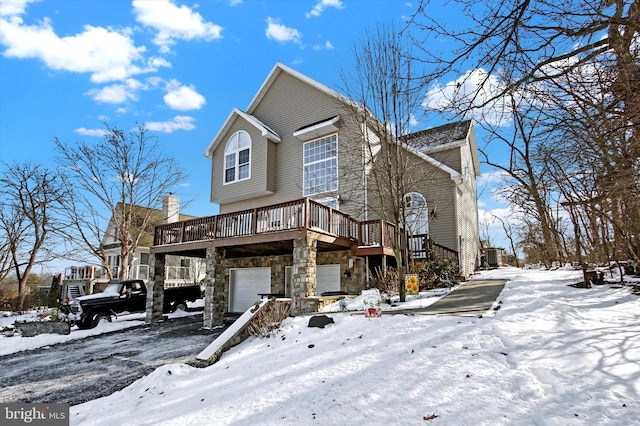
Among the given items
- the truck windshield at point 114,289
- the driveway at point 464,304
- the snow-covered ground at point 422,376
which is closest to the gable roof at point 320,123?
the driveway at point 464,304

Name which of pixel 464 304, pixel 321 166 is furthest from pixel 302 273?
pixel 321 166

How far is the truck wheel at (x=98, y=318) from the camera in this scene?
535 inches

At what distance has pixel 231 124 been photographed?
717 inches

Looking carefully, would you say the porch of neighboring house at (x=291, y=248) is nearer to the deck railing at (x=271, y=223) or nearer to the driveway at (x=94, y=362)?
the deck railing at (x=271, y=223)

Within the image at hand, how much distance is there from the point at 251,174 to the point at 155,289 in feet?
21.8

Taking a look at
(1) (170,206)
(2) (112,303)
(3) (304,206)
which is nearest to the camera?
(3) (304,206)

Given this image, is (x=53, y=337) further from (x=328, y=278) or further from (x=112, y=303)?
(x=328, y=278)

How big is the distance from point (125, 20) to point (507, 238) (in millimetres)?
32389

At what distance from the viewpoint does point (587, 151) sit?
480cm

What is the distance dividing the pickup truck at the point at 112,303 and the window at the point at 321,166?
8294 millimetres

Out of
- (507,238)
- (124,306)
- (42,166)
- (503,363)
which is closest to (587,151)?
(503,363)

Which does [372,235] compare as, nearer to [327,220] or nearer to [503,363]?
[327,220]

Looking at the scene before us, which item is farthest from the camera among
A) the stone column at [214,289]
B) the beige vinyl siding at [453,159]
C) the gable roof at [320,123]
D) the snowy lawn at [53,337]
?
the beige vinyl siding at [453,159]

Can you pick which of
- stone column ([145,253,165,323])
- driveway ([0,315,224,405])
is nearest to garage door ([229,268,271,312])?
stone column ([145,253,165,323])
